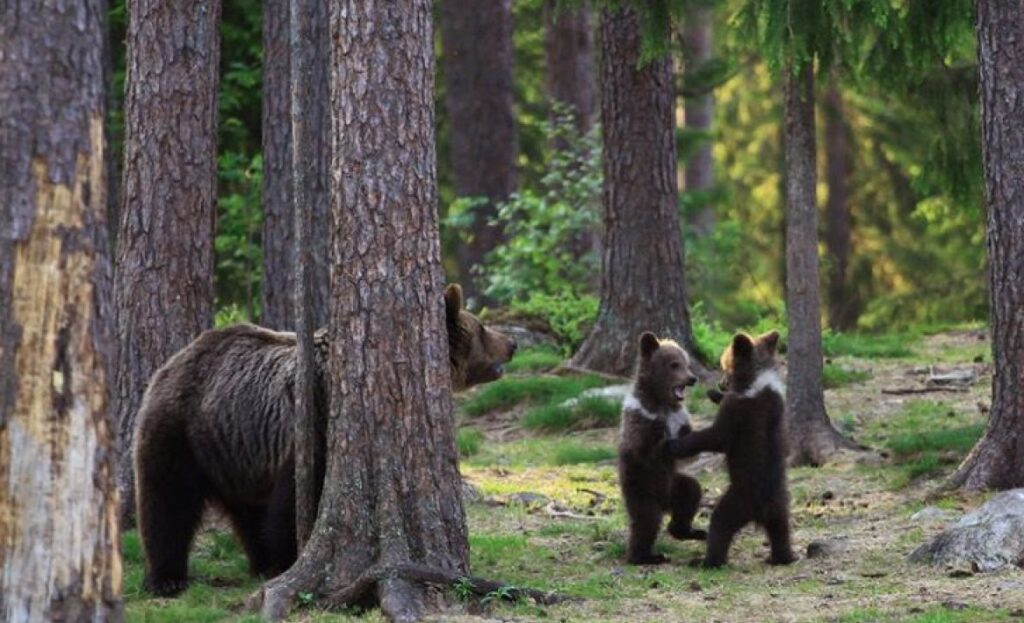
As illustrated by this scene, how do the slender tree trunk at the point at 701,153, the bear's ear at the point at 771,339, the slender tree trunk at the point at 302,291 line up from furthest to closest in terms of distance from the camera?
the slender tree trunk at the point at 701,153, the bear's ear at the point at 771,339, the slender tree trunk at the point at 302,291

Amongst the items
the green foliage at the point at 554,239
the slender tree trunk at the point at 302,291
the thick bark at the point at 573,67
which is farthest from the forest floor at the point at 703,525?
the thick bark at the point at 573,67

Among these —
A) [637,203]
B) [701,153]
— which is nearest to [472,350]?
[637,203]

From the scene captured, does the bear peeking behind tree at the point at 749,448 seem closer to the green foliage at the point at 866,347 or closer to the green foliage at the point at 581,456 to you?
the green foliage at the point at 581,456

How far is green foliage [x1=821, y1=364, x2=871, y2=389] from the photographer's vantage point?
17.3 meters

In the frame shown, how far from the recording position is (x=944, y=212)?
2317 cm

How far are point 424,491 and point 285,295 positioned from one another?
17.5 ft

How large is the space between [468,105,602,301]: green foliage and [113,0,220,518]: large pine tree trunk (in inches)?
367

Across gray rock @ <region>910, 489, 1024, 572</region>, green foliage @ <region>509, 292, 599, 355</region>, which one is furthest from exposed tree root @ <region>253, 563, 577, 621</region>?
green foliage @ <region>509, 292, 599, 355</region>

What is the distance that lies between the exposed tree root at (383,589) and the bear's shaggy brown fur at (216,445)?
1.09m

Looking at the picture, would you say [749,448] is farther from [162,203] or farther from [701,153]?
[701,153]

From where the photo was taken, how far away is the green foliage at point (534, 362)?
18.4 metres

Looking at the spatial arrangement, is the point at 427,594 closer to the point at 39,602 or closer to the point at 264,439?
the point at 264,439

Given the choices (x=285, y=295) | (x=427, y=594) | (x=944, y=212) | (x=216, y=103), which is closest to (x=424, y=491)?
(x=427, y=594)

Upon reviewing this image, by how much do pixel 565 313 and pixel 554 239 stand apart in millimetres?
2083
